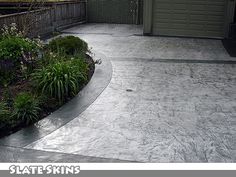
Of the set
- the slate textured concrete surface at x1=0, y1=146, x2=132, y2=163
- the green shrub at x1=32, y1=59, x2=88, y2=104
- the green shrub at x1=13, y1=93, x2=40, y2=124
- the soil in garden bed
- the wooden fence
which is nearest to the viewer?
the slate textured concrete surface at x1=0, y1=146, x2=132, y2=163

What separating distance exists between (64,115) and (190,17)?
7973 mm

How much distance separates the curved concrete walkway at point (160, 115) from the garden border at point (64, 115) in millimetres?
101

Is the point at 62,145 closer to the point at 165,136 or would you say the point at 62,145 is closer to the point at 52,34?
the point at 165,136

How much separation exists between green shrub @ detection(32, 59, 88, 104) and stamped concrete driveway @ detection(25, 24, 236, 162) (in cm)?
52

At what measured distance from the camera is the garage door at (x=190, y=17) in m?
10.8

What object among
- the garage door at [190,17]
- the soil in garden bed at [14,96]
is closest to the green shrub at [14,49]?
the soil in garden bed at [14,96]

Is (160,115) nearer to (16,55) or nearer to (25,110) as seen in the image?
(25,110)

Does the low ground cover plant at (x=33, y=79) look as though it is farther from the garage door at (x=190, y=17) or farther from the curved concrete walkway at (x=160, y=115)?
the garage door at (x=190, y=17)

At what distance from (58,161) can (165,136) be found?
4.81 feet

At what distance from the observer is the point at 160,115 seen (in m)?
4.61

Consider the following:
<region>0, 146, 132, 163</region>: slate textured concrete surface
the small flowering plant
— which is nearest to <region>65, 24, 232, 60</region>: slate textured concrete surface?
the small flowering plant

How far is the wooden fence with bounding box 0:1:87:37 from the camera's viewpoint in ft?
27.3

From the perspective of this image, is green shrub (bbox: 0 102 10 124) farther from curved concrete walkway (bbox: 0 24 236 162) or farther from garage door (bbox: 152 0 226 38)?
garage door (bbox: 152 0 226 38)

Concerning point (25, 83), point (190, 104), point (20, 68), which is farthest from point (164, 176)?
point (20, 68)
